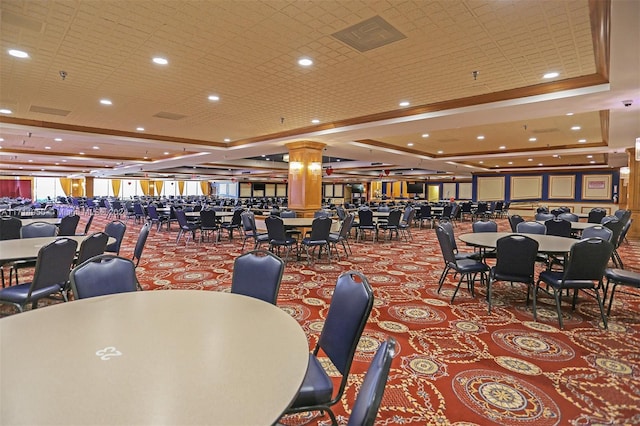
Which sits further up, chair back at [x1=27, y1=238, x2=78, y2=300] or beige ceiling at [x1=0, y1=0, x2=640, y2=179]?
beige ceiling at [x1=0, y1=0, x2=640, y2=179]

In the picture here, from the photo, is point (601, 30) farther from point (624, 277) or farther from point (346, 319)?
point (346, 319)

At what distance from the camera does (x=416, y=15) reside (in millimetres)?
3262

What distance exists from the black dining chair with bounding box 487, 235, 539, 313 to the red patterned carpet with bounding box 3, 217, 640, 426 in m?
0.44

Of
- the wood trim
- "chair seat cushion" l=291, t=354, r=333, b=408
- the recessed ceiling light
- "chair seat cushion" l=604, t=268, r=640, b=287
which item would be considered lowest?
"chair seat cushion" l=291, t=354, r=333, b=408

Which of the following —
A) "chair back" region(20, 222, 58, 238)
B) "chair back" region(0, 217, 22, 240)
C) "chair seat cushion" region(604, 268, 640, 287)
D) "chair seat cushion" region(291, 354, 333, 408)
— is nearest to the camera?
"chair seat cushion" region(291, 354, 333, 408)

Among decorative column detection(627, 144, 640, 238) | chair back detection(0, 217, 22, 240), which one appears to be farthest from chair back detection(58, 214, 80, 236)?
decorative column detection(627, 144, 640, 238)

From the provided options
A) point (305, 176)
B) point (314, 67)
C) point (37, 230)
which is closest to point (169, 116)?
point (37, 230)

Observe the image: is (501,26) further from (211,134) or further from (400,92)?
(211,134)

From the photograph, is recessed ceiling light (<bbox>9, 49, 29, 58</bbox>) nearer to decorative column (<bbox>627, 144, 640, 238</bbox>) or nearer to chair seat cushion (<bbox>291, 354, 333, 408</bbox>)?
chair seat cushion (<bbox>291, 354, 333, 408</bbox>)

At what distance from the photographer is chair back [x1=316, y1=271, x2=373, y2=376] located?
5.38ft

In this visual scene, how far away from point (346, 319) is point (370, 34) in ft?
10.2

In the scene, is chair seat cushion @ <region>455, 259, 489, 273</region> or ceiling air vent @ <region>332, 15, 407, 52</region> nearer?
ceiling air vent @ <region>332, 15, 407, 52</region>

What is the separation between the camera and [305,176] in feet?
31.7

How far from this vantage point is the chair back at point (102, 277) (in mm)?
A: 2133
